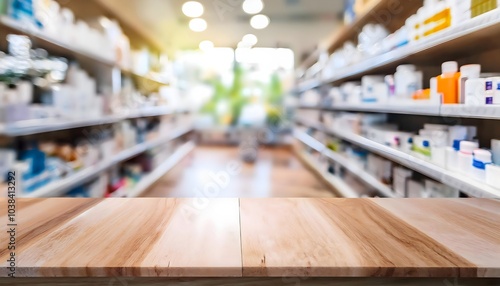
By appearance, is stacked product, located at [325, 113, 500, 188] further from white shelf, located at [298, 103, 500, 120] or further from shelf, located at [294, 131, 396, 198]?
shelf, located at [294, 131, 396, 198]

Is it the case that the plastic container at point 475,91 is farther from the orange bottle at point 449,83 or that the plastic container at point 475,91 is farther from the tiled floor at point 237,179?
the tiled floor at point 237,179

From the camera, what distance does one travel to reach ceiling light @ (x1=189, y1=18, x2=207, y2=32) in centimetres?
667

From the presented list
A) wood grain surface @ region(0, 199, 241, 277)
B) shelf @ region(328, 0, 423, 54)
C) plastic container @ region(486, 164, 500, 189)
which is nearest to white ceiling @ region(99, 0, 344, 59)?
shelf @ region(328, 0, 423, 54)

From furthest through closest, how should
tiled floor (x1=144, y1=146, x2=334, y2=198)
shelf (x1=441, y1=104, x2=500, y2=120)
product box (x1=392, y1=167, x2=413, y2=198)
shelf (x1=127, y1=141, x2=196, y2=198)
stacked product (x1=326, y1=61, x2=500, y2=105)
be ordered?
tiled floor (x1=144, y1=146, x2=334, y2=198) → shelf (x1=127, y1=141, x2=196, y2=198) → product box (x1=392, y1=167, x2=413, y2=198) → stacked product (x1=326, y1=61, x2=500, y2=105) → shelf (x1=441, y1=104, x2=500, y2=120)

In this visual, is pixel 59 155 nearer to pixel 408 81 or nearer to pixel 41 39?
pixel 41 39

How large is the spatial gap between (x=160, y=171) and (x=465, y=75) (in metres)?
3.93

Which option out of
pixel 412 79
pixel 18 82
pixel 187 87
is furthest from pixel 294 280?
pixel 187 87

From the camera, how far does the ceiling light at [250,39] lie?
740cm

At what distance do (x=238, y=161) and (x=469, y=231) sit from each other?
16.9ft

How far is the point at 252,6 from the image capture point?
5852 mm

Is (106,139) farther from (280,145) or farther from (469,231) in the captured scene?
(280,145)

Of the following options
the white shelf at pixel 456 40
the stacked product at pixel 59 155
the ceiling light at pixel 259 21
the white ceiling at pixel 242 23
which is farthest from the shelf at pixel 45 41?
the ceiling light at pixel 259 21

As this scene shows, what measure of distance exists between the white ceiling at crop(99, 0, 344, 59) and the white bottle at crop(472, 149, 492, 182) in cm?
431

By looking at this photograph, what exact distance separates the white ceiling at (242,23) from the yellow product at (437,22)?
150 inches
